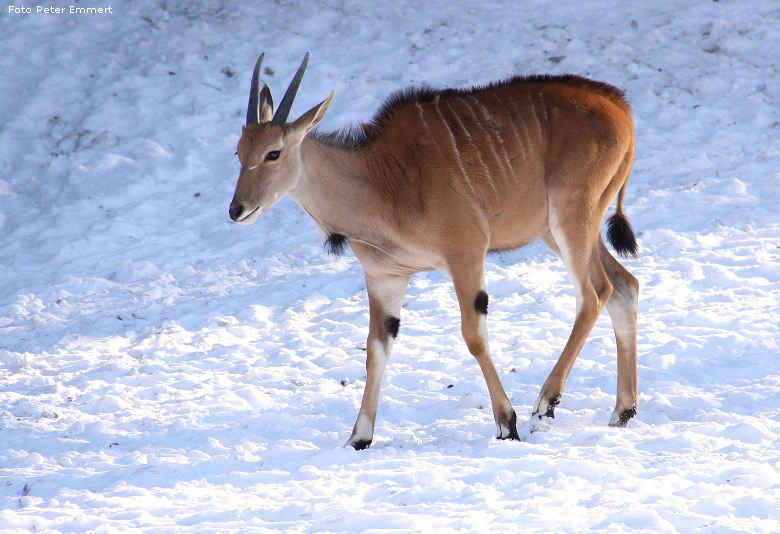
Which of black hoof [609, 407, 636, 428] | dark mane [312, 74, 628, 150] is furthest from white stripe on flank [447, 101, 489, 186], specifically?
black hoof [609, 407, 636, 428]

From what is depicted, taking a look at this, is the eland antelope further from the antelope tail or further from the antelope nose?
the antelope tail

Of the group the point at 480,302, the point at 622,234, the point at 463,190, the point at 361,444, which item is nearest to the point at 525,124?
the point at 463,190

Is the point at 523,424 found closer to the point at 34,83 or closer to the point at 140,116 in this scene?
the point at 140,116

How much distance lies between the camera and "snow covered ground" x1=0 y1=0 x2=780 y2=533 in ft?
13.9

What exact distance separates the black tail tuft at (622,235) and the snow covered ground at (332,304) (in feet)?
2.30

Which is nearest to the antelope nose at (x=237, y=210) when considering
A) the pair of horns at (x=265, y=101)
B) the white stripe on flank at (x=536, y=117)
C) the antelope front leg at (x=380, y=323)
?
the pair of horns at (x=265, y=101)

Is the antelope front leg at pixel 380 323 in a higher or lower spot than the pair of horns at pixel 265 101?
lower

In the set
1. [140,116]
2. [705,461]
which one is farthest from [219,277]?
[705,461]

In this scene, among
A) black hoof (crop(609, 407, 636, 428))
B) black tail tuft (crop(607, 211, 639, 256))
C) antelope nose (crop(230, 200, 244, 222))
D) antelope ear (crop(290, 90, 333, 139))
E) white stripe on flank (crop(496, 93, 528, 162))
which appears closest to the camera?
antelope nose (crop(230, 200, 244, 222))

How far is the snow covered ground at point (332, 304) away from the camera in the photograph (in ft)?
13.9

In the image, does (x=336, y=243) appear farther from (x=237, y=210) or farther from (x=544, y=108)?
(x=544, y=108)

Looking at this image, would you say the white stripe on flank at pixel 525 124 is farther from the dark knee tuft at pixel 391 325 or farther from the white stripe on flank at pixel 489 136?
the dark knee tuft at pixel 391 325

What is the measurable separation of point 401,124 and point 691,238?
311cm

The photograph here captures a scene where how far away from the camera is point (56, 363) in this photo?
6.39 meters
